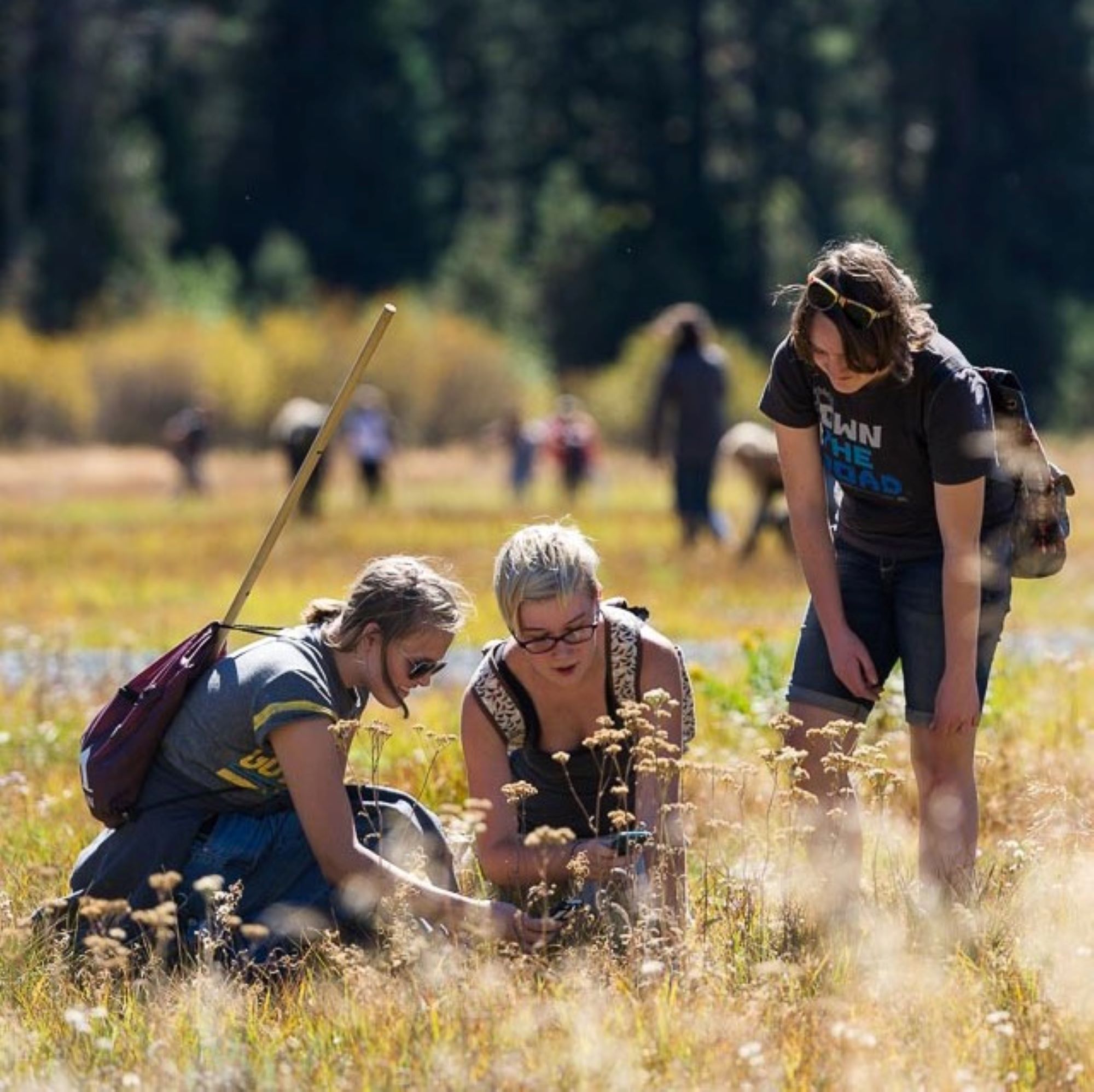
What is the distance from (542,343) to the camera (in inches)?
2603

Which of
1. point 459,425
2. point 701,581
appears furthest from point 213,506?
point 459,425

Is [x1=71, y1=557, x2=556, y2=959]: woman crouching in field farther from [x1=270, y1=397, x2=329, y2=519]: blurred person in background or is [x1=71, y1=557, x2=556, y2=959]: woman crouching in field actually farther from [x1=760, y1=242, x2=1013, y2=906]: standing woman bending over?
[x1=270, y1=397, x2=329, y2=519]: blurred person in background

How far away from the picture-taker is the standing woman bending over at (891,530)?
18.2 feet

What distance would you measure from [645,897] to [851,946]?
0.42m

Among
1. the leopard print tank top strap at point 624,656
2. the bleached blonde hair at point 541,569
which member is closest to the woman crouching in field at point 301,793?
the bleached blonde hair at point 541,569

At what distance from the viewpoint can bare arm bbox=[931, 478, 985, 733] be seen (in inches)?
221

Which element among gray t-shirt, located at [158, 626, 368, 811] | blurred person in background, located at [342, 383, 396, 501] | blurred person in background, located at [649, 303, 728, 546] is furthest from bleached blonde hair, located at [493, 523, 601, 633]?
blurred person in background, located at [342, 383, 396, 501]

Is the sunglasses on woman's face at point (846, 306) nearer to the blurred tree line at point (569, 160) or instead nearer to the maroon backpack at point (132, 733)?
the maroon backpack at point (132, 733)

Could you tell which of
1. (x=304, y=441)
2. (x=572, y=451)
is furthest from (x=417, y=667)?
(x=572, y=451)

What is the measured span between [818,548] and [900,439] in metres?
0.36

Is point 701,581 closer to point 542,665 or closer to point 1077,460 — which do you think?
point 542,665

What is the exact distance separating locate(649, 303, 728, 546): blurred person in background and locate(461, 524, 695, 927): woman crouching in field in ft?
43.0

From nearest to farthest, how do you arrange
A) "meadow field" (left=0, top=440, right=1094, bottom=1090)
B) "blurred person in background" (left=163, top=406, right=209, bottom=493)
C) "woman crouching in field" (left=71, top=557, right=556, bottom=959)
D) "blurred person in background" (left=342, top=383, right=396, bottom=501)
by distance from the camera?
"meadow field" (left=0, top=440, right=1094, bottom=1090)
"woman crouching in field" (left=71, top=557, right=556, bottom=959)
"blurred person in background" (left=342, top=383, right=396, bottom=501)
"blurred person in background" (left=163, top=406, right=209, bottom=493)

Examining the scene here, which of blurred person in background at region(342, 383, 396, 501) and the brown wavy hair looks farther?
blurred person in background at region(342, 383, 396, 501)
